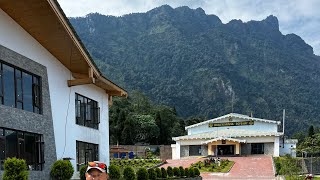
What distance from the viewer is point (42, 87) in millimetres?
14852

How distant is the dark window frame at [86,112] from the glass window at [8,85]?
5105mm

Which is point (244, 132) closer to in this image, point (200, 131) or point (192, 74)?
point (200, 131)

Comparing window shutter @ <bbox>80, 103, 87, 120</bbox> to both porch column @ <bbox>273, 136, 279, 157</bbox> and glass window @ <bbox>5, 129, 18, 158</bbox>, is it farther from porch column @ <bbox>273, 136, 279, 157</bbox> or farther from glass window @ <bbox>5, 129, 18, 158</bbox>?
porch column @ <bbox>273, 136, 279, 157</bbox>

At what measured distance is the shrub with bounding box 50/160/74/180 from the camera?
1493cm

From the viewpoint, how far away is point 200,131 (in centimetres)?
5375

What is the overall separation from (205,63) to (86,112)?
4800 inches

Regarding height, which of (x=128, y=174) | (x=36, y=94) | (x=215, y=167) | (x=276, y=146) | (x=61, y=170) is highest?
(x=36, y=94)

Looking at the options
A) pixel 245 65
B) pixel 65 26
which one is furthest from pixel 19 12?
pixel 245 65

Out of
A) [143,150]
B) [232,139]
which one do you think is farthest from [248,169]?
[143,150]

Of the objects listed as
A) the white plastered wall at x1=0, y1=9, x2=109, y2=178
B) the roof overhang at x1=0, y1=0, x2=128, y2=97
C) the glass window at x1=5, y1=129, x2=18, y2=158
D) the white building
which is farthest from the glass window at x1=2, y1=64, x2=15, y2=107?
the white building

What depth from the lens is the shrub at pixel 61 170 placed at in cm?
1493

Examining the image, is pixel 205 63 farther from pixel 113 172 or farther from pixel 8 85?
pixel 8 85

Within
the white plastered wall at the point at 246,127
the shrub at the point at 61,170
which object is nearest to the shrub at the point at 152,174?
the shrub at the point at 61,170

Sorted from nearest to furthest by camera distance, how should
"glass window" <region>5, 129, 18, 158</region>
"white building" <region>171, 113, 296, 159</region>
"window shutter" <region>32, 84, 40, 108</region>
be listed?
"glass window" <region>5, 129, 18, 158</region> < "window shutter" <region>32, 84, 40, 108</region> < "white building" <region>171, 113, 296, 159</region>
